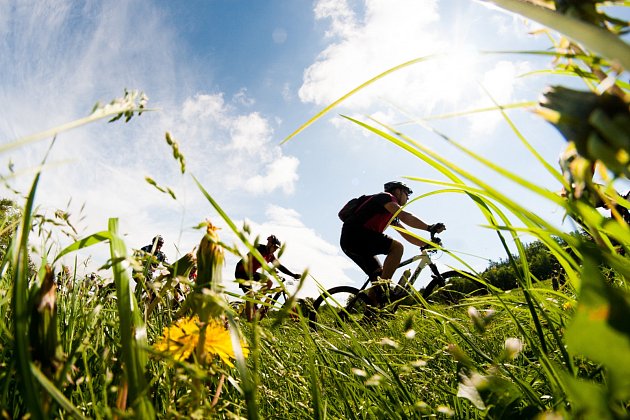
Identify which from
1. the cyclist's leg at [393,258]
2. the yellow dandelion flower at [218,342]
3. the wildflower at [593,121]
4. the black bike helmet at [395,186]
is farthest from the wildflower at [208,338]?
the black bike helmet at [395,186]

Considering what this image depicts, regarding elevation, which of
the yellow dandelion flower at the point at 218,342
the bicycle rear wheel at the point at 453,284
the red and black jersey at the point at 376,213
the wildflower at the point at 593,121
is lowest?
the bicycle rear wheel at the point at 453,284

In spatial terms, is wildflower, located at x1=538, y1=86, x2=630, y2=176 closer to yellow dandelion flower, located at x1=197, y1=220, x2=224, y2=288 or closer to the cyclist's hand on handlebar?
yellow dandelion flower, located at x1=197, y1=220, x2=224, y2=288

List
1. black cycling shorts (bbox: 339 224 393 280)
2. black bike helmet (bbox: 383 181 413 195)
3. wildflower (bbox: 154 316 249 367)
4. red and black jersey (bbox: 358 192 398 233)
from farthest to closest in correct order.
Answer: black bike helmet (bbox: 383 181 413 195)
black cycling shorts (bbox: 339 224 393 280)
red and black jersey (bbox: 358 192 398 233)
wildflower (bbox: 154 316 249 367)

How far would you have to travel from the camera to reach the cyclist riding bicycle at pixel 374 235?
6.19 m

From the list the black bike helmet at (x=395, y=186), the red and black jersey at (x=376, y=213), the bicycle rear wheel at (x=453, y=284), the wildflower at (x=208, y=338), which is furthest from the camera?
the black bike helmet at (x=395, y=186)

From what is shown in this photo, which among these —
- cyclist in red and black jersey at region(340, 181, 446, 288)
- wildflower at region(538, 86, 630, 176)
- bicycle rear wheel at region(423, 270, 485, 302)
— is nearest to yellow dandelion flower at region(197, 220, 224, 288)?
wildflower at region(538, 86, 630, 176)

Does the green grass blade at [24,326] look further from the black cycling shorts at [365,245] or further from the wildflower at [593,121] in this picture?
the black cycling shorts at [365,245]

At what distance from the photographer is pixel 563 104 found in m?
0.24

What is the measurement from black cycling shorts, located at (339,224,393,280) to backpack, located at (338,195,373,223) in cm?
24

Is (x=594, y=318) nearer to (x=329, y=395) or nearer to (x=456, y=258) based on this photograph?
(x=456, y=258)

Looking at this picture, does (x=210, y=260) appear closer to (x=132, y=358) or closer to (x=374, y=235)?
(x=132, y=358)

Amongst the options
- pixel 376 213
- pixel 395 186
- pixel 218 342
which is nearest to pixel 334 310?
pixel 218 342

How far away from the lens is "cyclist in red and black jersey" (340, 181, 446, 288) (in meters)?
6.19

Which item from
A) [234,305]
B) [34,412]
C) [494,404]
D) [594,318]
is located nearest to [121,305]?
[34,412]
